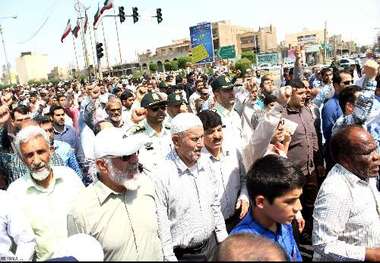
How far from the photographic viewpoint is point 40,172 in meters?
2.94

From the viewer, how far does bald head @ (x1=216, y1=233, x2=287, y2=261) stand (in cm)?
136

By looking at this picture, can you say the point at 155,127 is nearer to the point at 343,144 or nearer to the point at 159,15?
the point at 343,144

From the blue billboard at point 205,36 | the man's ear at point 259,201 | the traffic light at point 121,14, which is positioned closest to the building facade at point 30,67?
the blue billboard at point 205,36

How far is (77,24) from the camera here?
2952cm

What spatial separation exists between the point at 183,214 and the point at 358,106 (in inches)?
76.4

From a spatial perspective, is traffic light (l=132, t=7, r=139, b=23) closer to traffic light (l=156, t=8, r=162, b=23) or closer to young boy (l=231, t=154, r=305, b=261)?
traffic light (l=156, t=8, r=162, b=23)

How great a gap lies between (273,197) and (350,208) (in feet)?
1.97

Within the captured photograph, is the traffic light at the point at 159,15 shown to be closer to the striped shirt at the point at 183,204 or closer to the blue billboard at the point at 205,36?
the blue billboard at the point at 205,36

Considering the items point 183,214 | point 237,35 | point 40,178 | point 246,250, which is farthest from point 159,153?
point 237,35

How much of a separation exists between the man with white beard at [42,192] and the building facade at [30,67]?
15687 cm

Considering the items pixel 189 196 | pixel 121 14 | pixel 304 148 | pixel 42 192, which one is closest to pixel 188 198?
pixel 189 196

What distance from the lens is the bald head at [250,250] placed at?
4.47 ft

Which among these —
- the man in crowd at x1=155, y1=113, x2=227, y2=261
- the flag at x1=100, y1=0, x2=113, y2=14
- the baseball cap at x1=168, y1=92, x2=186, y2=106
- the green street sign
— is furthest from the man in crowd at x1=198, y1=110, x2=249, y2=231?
the green street sign

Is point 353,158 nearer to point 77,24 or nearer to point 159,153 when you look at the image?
point 159,153
